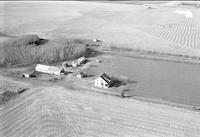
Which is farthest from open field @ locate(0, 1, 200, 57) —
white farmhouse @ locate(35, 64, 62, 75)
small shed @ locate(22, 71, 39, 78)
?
small shed @ locate(22, 71, 39, 78)

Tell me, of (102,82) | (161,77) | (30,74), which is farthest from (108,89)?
(30,74)

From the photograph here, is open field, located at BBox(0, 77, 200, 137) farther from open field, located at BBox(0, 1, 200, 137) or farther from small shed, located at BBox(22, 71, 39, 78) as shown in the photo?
small shed, located at BBox(22, 71, 39, 78)

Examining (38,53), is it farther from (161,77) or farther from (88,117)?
(161,77)

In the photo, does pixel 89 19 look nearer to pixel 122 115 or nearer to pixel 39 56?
pixel 39 56

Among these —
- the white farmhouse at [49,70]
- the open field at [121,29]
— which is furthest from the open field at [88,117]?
the open field at [121,29]

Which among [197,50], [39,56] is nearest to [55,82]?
[39,56]
